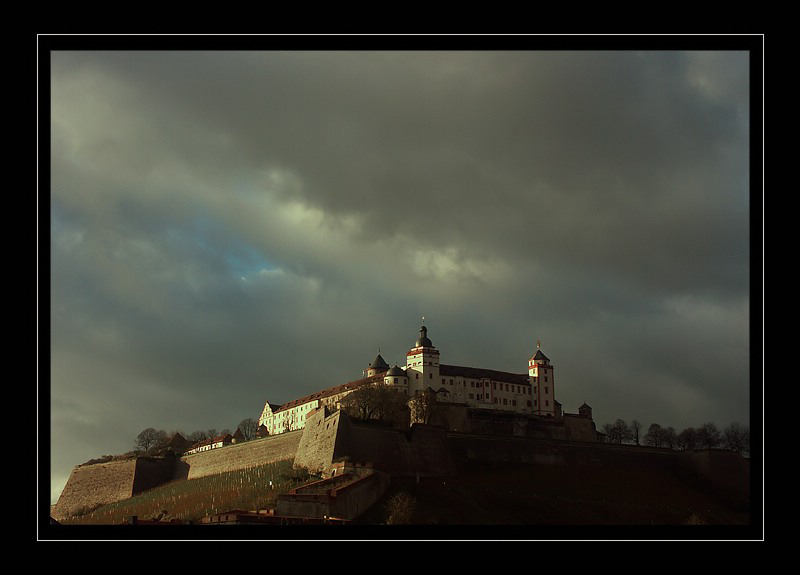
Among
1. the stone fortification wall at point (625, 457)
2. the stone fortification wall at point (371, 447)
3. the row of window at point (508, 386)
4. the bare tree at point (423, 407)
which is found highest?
the row of window at point (508, 386)

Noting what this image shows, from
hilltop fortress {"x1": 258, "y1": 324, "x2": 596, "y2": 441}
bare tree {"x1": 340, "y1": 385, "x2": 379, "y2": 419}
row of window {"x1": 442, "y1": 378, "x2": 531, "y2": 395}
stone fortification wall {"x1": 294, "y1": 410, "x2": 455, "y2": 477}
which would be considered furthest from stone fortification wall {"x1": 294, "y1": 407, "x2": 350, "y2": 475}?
row of window {"x1": 442, "y1": 378, "x2": 531, "y2": 395}

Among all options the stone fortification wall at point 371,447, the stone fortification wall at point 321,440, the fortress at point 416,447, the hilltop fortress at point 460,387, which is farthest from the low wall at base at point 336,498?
the hilltop fortress at point 460,387

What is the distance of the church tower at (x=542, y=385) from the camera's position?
166 feet

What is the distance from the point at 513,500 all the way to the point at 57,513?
77.3ft

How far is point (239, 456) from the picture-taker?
135ft

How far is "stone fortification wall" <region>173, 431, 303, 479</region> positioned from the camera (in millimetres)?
38625

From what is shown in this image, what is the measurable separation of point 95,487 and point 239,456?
8653 millimetres

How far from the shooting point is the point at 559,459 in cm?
4131

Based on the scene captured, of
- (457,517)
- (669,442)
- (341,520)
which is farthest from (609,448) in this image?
(341,520)

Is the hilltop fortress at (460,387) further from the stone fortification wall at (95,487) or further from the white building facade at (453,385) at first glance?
the stone fortification wall at (95,487)

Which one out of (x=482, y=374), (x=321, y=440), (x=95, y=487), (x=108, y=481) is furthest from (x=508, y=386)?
(x=95, y=487)

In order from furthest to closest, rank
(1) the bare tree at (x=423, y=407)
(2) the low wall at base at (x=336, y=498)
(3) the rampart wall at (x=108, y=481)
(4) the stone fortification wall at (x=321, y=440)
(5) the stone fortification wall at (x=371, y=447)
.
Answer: (3) the rampart wall at (x=108, y=481) → (1) the bare tree at (x=423, y=407) → (5) the stone fortification wall at (x=371, y=447) → (4) the stone fortification wall at (x=321, y=440) → (2) the low wall at base at (x=336, y=498)

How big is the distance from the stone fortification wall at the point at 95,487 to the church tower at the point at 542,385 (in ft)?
70.1
